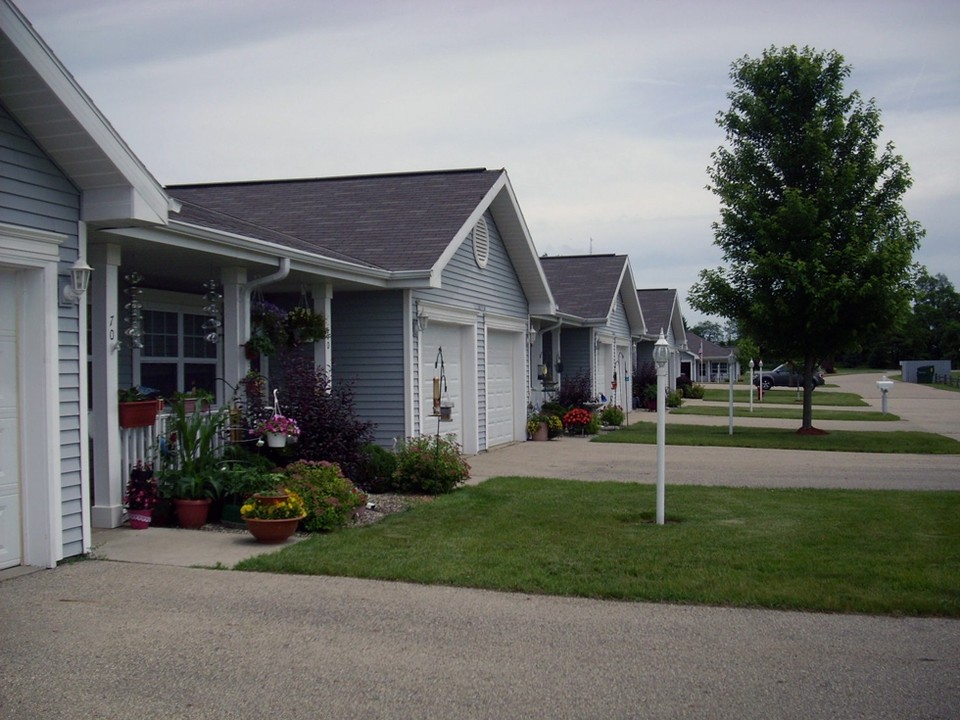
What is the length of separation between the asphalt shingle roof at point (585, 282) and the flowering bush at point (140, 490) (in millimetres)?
16594

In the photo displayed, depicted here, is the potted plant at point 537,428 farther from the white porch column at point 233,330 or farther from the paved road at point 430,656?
the paved road at point 430,656

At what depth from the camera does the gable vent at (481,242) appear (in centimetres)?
1642

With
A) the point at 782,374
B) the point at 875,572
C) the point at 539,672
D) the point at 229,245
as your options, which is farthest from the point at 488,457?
the point at 782,374

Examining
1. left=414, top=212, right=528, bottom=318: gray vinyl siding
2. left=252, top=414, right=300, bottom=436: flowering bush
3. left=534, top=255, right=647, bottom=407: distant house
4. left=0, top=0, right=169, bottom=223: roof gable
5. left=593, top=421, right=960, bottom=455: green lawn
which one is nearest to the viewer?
left=0, top=0, right=169, bottom=223: roof gable

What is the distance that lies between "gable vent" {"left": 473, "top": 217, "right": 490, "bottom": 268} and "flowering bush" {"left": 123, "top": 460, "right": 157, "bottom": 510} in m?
8.35

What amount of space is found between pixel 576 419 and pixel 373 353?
9.10 m

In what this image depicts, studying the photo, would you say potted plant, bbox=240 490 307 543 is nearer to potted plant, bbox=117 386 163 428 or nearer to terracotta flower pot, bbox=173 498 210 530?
terracotta flower pot, bbox=173 498 210 530

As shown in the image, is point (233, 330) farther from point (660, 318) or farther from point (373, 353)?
point (660, 318)

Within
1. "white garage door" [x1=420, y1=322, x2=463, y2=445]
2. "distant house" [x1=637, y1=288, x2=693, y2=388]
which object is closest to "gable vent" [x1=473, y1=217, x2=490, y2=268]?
"white garage door" [x1=420, y1=322, x2=463, y2=445]

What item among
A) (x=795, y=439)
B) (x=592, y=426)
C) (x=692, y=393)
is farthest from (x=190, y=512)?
(x=692, y=393)

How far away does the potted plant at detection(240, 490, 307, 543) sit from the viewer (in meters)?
8.48

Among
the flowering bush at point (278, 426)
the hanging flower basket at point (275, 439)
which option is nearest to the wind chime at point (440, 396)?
the flowering bush at point (278, 426)

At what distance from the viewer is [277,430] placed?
1025 centimetres

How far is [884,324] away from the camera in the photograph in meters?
21.1
